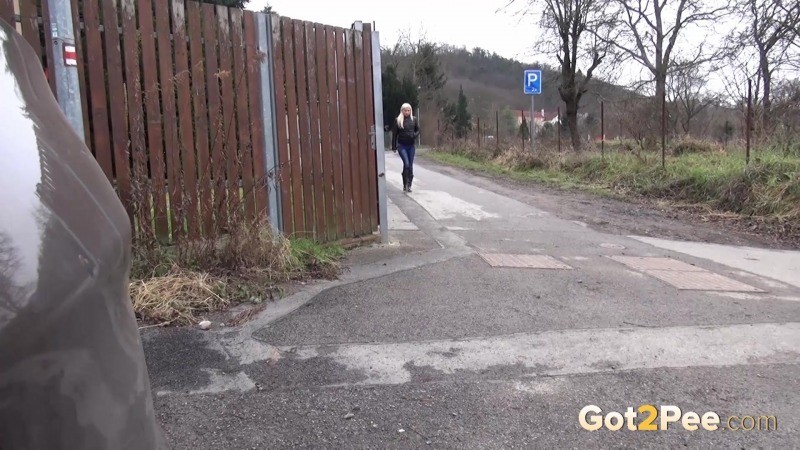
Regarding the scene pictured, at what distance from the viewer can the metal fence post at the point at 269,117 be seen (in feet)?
17.1

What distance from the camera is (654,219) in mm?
9023

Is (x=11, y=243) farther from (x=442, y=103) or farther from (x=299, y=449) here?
(x=442, y=103)

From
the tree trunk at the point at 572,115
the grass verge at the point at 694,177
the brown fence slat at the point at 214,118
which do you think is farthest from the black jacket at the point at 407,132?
the tree trunk at the point at 572,115

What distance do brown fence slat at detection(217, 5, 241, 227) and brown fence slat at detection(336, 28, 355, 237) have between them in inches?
48.3

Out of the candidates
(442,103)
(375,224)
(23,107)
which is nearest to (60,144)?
(23,107)

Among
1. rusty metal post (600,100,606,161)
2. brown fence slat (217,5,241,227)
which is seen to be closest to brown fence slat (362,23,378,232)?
brown fence slat (217,5,241,227)

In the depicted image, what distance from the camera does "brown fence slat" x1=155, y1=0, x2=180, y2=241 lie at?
4543mm

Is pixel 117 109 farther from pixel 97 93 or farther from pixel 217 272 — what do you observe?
pixel 217 272

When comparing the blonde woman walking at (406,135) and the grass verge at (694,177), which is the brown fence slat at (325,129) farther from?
the grass verge at (694,177)

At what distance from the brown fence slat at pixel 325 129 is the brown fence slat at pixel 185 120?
135cm

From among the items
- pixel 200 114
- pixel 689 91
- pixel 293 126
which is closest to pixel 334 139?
pixel 293 126

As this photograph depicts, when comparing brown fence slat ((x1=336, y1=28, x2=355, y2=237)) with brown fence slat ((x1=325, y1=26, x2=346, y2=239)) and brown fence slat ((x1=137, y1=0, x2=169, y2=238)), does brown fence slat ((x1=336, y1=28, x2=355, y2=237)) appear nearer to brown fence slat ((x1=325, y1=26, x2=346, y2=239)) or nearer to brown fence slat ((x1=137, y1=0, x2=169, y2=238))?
brown fence slat ((x1=325, y1=26, x2=346, y2=239))

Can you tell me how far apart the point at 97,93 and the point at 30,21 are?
1.94 ft

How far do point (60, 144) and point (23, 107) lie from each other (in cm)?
12
